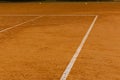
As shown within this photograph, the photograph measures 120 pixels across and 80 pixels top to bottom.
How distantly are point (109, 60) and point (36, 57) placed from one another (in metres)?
1.57

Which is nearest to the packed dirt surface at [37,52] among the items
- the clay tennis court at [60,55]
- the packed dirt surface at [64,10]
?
the clay tennis court at [60,55]

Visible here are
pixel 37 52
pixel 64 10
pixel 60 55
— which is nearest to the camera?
pixel 60 55

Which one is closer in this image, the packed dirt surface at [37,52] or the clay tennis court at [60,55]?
the clay tennis court at [60,55]

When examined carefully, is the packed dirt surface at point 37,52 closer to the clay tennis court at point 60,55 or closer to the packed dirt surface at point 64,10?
the clay tennis court at point 60,55

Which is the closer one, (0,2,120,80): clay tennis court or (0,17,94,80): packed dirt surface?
(0,2,120,80): clay tennis court

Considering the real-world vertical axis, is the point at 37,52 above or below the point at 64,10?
above

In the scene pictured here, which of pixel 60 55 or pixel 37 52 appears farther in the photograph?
pixel 37 52

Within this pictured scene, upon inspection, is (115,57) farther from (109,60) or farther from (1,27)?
(1,27)

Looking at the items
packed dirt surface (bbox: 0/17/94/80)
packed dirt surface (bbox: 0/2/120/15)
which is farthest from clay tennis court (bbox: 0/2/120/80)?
packed dirt surface (bbox: 0/2/120/15)

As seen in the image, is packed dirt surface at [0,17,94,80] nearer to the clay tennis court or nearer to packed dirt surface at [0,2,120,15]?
the clay tennis court

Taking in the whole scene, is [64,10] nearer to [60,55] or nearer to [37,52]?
[37,52]

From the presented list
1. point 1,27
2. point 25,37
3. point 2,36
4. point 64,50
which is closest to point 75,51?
point 64,50

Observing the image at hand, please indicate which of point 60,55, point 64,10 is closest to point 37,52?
point 60,55

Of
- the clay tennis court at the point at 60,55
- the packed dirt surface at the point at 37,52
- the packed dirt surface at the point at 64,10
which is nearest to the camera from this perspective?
the clay tennis court at the point at 60,55
